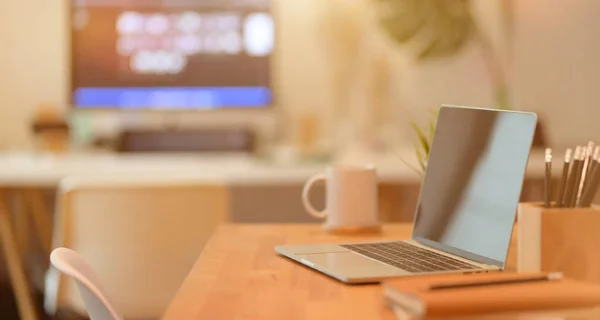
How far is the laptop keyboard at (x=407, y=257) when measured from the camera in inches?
48.6

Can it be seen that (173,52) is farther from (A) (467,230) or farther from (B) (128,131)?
(A) (467,230)

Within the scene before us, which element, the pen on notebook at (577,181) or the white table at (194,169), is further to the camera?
the white table at (194,169)

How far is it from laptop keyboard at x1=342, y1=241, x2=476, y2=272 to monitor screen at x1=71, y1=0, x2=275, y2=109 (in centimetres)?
246

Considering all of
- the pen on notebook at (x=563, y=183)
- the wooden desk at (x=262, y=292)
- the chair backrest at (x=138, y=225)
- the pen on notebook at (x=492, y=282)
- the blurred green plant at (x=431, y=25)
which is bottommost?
the chair backrest at (x=138, y=225)

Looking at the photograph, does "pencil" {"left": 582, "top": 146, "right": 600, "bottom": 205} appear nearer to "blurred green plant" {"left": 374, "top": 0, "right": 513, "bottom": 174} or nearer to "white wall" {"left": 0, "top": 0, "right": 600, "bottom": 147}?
"blurred green plant" {"left": 374, "top": 0, "right": 513, "bottom": 174}

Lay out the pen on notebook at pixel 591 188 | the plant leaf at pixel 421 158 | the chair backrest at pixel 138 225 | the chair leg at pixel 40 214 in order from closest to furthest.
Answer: the pen on notebook at pixel 591 188 < the plant leaf at pixel 421 158 < the chair backrest at pixel 138 225 < the chair leg at pixel 40 214

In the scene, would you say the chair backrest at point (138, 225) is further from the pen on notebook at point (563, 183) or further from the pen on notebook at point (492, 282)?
the pen on notebook at point (492, 282)

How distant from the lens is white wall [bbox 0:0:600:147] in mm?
3893

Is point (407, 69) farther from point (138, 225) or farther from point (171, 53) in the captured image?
point (138, 225)

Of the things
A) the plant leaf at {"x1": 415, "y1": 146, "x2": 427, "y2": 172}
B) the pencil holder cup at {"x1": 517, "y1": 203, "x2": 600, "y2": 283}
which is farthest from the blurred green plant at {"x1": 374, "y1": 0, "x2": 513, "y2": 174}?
the pencil holder cup at {"x1": 517, "y1": 203, "x2": 600, "y2": 283}

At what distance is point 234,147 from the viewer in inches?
146

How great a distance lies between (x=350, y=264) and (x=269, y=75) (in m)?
2.64

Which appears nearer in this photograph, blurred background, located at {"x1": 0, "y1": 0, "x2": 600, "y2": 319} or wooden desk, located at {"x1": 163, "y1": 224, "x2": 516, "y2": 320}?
wooden desk, located at {"x1": 163, "y1": 224, "x2": 516, "y2": 320}

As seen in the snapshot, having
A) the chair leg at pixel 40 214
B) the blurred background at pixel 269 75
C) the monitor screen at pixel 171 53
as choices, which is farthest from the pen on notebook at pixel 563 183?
the chair leg at pixel 40 214
